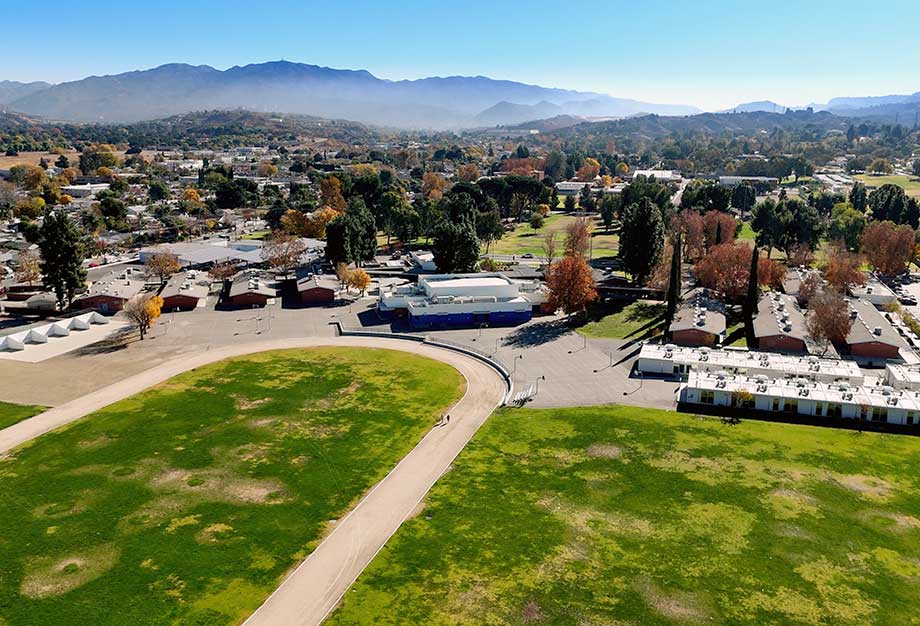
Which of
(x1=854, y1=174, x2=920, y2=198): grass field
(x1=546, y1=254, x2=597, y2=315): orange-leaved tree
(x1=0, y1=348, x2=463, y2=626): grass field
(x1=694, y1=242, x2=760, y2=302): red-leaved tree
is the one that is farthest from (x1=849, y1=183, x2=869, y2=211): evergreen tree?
(x1=0, y1=348, x2=463, y2=626): grass field

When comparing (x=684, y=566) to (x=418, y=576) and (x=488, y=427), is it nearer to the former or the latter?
(x=418, y=576)

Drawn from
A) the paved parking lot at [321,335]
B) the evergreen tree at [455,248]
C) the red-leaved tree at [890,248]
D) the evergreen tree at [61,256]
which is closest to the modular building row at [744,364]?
the paved parking lot at [321,335]

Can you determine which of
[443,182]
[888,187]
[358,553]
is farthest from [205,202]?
[888,187]

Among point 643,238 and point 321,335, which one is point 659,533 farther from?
point 643,238

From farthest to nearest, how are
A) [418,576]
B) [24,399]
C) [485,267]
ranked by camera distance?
1. [485,267]
2. [24,399]
3. [418,576]

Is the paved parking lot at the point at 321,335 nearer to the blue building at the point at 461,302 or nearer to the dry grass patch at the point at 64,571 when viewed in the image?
the blue building at the point at 461,302
